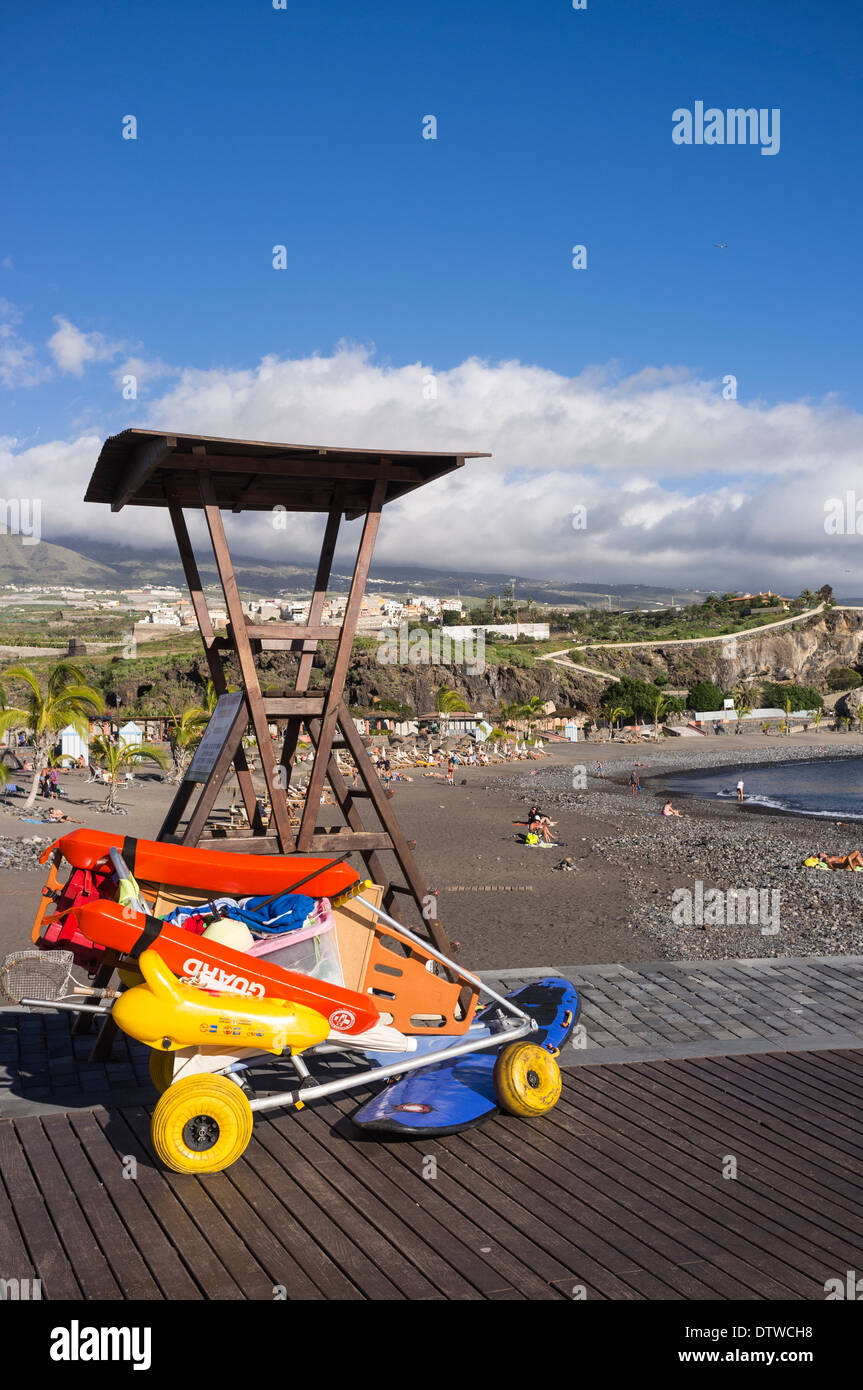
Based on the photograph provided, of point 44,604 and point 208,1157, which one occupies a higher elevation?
point 44,604

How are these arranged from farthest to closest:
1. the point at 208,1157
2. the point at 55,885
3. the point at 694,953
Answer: the point at 694,953 → the point at 55,885 → the point at 208,1157

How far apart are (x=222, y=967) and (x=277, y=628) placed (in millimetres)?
2705

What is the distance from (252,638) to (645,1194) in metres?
4.31

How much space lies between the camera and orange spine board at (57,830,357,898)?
5.64 m

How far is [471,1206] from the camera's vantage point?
493cm

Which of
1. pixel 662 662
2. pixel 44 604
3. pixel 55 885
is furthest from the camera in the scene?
pixel 44 604

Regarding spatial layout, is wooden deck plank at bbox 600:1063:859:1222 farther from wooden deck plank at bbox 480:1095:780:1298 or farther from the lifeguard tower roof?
the lifeguard tower roof

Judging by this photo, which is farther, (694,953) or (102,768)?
(102,768)

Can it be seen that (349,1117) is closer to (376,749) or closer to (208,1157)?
(208,1157)

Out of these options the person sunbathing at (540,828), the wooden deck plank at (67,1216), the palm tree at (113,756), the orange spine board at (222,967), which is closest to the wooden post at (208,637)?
the orange spine board at (222,967)

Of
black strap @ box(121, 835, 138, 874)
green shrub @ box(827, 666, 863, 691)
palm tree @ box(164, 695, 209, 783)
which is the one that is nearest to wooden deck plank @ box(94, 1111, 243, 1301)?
black strap @ box(121, 835, 138, 874)

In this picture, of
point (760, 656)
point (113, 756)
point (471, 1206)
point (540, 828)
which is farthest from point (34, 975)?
point (760, 656)
